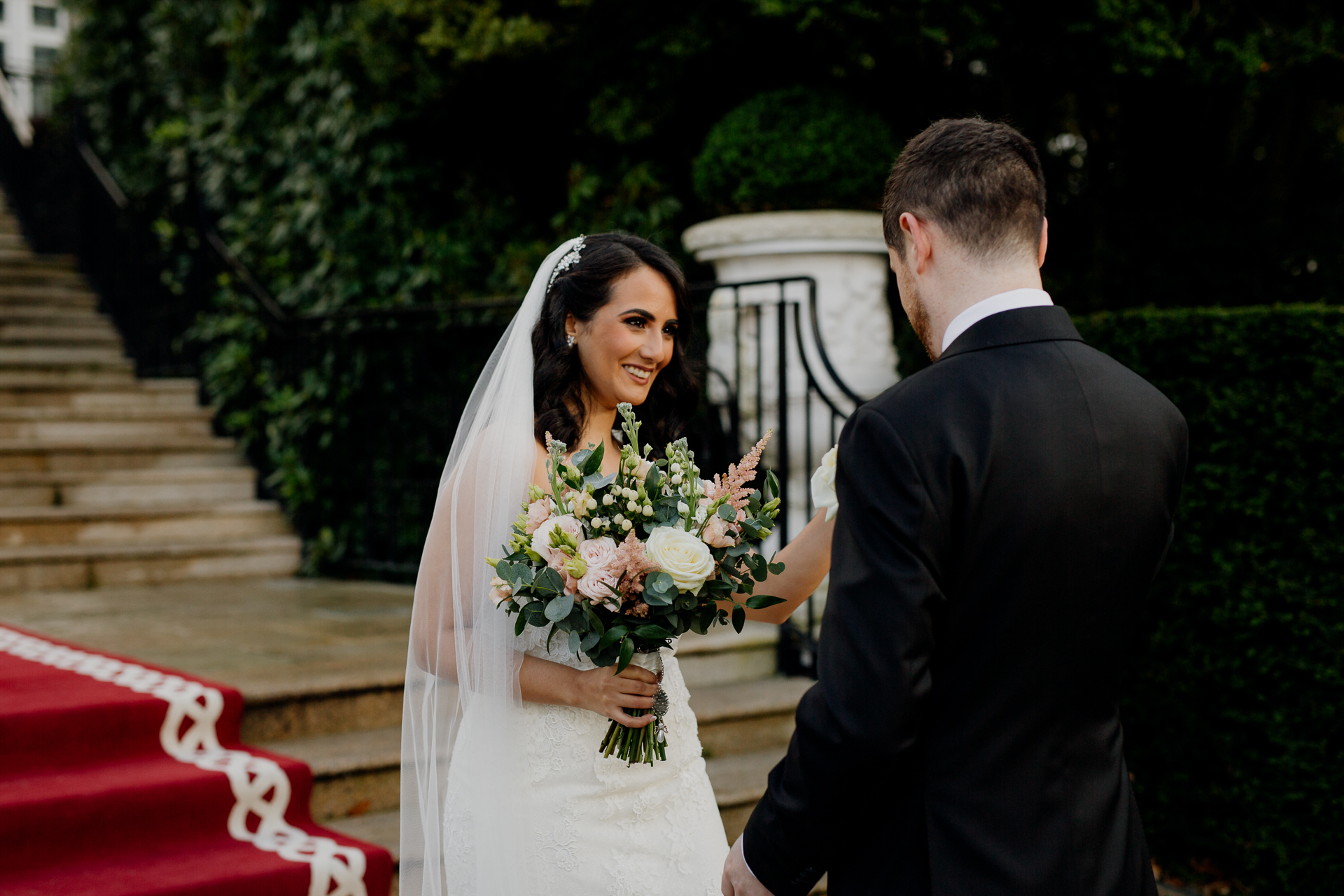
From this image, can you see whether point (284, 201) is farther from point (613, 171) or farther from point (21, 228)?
point (21, 228)

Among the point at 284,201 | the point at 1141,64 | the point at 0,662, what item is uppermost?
the point at 1141,64

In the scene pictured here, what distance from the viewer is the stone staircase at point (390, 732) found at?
384 centimetres

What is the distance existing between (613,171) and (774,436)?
8.05ft

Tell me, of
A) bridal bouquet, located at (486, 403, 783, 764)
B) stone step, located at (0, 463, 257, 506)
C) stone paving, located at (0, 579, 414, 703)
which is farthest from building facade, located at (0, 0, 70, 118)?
bridal bouquet, located at (486, 403, 783, 764)

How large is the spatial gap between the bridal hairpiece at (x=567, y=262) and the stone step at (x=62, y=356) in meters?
7.10

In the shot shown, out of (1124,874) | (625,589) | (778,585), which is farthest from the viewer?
(778,585)

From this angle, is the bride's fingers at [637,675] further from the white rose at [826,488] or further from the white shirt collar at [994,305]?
the white shirt collar at [994,305]

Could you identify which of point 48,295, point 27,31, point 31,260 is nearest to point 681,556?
point 48,295

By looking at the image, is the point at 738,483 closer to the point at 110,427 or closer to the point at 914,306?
the point at 914,306

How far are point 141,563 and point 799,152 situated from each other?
4.57 meters

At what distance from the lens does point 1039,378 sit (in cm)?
154

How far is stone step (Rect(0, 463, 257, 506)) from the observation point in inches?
279

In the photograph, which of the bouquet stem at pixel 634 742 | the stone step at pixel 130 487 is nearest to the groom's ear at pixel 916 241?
the bouquet stem at pixel 634 742

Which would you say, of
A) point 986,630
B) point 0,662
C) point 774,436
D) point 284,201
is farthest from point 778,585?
point 284,201
